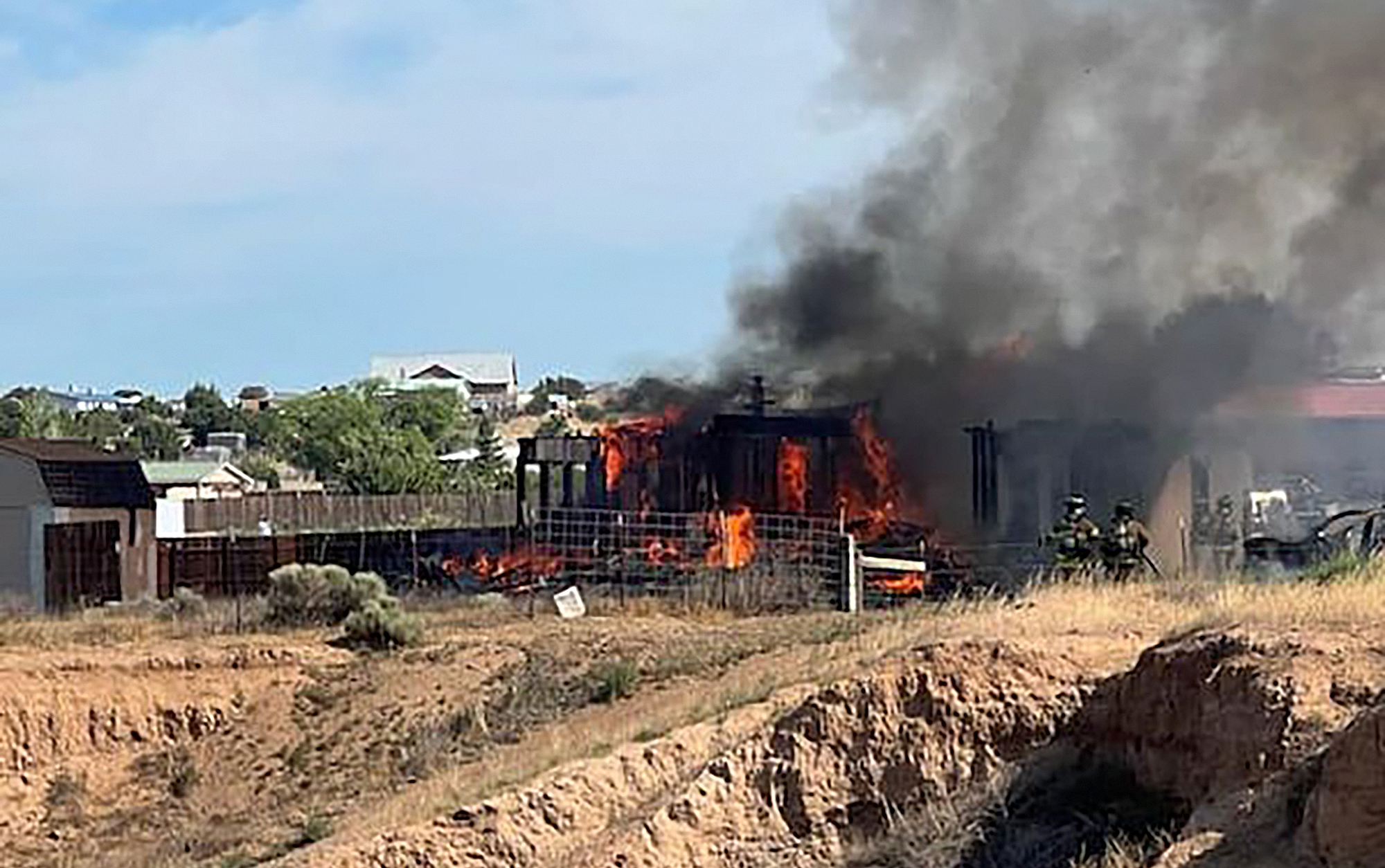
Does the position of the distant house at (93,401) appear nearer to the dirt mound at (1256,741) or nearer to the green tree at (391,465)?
the green tree at (391,465)

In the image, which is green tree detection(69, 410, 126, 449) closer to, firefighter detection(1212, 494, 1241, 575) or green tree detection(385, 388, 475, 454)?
green tree detection(385, 388, 475, 454)

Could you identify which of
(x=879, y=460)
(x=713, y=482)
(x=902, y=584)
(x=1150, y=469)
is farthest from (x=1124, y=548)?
(x=879, y=460)

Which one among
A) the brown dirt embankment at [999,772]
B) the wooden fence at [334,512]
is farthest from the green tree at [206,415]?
the brown dirt embankment at [999,772]

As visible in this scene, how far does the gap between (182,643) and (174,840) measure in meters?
6.41

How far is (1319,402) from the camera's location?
50.5m

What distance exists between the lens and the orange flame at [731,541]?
36.7 meters

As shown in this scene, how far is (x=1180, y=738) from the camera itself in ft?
46.2

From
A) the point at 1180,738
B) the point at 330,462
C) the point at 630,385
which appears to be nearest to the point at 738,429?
the point at 630,385

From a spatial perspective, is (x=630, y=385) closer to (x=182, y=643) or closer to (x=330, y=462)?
(x=182, y=643)

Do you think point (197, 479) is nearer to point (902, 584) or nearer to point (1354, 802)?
point (902, 584)

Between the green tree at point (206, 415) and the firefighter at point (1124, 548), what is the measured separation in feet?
357

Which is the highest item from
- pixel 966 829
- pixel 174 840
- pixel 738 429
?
pixel 738 429

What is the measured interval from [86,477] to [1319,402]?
89.4 feet

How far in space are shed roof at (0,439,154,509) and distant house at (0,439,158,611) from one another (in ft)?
0.10
